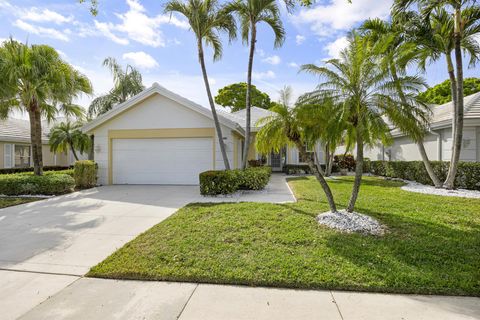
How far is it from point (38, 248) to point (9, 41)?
32.1 ft

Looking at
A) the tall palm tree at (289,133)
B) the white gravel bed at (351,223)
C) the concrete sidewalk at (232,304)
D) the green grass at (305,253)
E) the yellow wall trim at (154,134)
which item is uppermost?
the yellow wall trim at (154,134)

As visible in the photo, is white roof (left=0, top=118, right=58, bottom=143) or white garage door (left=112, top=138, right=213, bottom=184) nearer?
white garage door (left=112, top=138, right=213, bottom=184)

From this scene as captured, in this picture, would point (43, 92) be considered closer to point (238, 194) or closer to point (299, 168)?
point (238, 194)

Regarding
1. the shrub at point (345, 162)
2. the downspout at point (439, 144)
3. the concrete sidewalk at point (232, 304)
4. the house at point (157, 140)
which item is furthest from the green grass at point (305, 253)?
the shrub at point (345, 162)

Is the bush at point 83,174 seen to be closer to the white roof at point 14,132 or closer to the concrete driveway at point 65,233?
the concrete driveway at point 65,233

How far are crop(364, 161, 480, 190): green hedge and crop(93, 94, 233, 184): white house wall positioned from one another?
8.92 metres

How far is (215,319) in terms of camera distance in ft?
9.00

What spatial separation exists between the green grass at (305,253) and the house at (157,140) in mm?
6171

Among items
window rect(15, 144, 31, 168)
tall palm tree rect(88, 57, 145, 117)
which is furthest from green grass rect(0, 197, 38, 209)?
tall palm tree rect(88, 57, 145, 117)

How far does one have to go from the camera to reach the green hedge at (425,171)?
9.72 metres

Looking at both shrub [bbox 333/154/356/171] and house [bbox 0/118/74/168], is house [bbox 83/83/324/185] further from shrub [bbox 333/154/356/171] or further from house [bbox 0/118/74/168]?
shrub [bbox 333/154/356/171]

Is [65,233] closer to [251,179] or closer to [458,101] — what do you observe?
[251,179]

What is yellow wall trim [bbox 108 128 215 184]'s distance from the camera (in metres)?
12.3

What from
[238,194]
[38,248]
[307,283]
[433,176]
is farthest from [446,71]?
[38,248]
